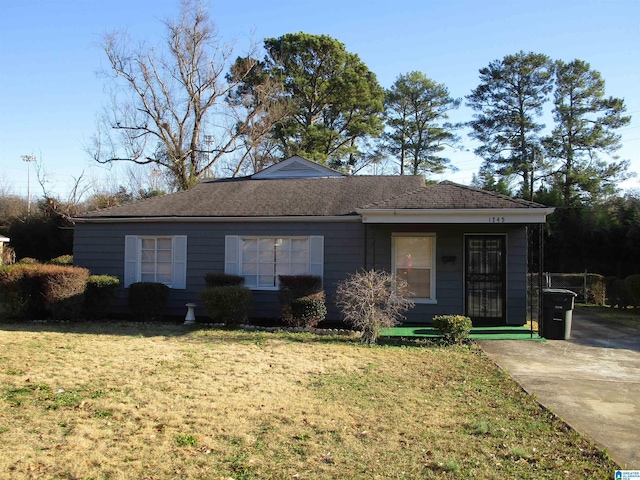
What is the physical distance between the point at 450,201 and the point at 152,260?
7.65 m

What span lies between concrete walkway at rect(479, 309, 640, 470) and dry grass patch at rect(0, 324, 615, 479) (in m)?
0.28

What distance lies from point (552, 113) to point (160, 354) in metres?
28.6

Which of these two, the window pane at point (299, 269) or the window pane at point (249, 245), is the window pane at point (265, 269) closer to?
the window pane at point (249, 245)

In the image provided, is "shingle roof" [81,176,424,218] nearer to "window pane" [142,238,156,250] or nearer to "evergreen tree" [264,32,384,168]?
A: "window pane" [142,238,156,250]

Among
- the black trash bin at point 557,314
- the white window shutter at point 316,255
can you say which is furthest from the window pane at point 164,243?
the black trash bin at point 557,314

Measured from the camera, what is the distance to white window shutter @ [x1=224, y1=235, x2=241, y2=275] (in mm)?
13109

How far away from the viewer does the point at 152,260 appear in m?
13.7

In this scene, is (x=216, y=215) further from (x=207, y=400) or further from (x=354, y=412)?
(x=354, y=412)

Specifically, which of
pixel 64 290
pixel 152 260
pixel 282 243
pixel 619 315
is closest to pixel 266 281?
pixel 282 243

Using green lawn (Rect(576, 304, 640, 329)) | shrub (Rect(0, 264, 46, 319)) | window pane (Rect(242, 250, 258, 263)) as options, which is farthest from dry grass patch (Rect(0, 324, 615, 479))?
green lawn (Rect(576, 304, 640, 329))

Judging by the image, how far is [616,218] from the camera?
78.5 ft

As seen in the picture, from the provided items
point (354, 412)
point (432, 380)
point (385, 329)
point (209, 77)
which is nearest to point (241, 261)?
point (385, 329)

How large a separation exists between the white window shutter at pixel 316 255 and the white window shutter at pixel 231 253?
1882 millimetres

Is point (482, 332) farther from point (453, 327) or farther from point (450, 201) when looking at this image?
point (450, 201)
